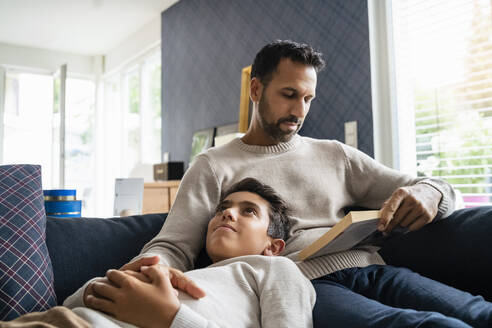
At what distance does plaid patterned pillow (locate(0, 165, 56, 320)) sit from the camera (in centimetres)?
113

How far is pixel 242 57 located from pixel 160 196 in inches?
50.9

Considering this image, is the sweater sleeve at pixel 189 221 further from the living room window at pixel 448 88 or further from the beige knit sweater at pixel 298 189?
the living room window at pixel 448 88

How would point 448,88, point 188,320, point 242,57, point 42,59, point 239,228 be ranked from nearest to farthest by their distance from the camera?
point 188,320, point 239,228, point 448,88, point 242,57, point 42,59

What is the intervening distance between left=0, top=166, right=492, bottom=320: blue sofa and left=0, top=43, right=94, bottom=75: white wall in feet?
18.0

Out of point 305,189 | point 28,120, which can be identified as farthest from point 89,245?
point 28,120

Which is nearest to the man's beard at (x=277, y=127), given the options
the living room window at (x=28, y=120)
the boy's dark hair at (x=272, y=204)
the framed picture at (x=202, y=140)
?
the boy's dark hair at (x=272, y=204)

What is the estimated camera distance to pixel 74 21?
5340 mm

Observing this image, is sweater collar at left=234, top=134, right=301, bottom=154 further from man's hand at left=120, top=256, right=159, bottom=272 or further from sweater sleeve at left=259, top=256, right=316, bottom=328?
man's hand at left=120, top=256, right=159, bottom=272

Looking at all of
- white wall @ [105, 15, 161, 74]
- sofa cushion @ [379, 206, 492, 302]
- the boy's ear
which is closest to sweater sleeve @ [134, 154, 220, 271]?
the boy's ear

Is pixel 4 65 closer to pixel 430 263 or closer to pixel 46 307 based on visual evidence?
pixel 46 307

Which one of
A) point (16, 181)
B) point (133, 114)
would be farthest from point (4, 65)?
point (16, 181)

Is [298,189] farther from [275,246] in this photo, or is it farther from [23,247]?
[23,247]

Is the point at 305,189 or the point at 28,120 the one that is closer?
the point at 305,189

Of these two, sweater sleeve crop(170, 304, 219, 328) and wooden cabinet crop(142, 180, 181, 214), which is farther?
wooden cabinet crop(142, 180, 181, 214)
